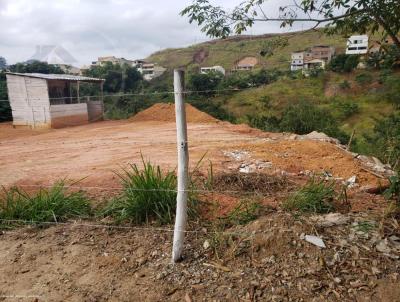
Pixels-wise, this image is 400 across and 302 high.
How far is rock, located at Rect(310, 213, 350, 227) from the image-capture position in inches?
120

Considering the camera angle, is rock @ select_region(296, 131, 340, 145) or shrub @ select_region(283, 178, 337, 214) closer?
shrub @ select_region(283, 178, 337, 214)

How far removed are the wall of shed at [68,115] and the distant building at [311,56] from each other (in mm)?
35724

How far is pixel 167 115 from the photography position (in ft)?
57.7

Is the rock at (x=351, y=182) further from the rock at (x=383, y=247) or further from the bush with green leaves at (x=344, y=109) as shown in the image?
the bush with green leaves at (x=344, y=109)

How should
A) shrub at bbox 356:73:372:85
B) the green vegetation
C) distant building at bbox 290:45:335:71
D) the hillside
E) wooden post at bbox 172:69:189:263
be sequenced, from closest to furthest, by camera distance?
wooden post at bbox 172:69:189:263, the green vegetation, shrub at bbox 356:73:372:85, distant building at bbox 290:45:335:71, the hillside

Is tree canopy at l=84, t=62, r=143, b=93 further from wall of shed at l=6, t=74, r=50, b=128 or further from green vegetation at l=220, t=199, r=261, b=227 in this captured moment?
green vegetation at l=220, t=199, r=261, b=227

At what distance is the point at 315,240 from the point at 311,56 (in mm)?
54020

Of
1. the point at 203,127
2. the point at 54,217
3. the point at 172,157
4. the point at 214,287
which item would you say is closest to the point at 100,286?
the point at 214,287

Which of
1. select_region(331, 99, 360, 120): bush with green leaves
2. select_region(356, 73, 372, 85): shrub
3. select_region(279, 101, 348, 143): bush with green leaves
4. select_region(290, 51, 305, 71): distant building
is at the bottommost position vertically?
select_region(331, 99, 360, 120): bush with green leaves

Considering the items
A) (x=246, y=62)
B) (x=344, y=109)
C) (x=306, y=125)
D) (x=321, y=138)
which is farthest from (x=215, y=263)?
(x=246, y=62)

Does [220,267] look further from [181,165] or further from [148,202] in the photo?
[148,202]

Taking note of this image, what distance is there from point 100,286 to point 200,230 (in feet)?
3.19

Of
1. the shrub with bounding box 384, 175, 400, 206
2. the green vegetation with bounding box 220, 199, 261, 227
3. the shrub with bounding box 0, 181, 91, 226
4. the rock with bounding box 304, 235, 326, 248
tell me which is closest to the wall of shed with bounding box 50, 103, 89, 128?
the shrub with bounding box 0, 181, 91, 226

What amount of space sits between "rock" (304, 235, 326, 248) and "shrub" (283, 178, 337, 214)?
53 centimetres
